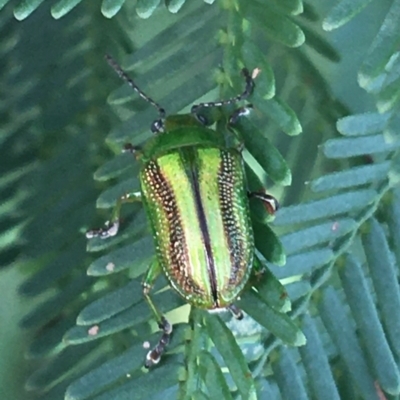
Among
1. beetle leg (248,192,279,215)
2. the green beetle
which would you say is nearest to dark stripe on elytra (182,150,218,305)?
the green beetle

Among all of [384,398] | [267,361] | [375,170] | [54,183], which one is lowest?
[384,398]

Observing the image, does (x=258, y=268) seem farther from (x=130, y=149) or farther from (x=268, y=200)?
(x=130, y=149)

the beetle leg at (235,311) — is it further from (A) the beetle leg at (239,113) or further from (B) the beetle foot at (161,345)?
(A) the beetle leg at (239,113)

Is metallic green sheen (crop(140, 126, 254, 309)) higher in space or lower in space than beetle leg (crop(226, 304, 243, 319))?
higher

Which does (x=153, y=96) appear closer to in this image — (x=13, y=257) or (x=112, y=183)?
(x=112, y=183)

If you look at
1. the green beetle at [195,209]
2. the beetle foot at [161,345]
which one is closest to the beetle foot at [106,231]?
the green beetle at [195,209]

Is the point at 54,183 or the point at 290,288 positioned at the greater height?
the point at 54,183

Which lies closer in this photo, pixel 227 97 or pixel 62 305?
pixel 227 97

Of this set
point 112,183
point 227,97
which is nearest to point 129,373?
point 112,183

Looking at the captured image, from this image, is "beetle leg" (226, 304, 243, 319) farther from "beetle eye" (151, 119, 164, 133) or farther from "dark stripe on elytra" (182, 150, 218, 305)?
"beetle eye" (151, 119, 164, 133)
